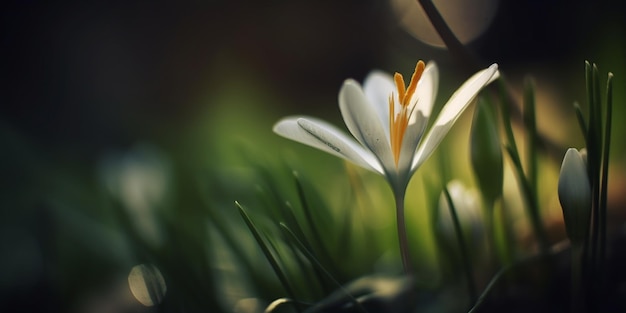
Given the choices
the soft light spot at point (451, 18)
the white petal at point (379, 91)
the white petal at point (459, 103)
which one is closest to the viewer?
the white petal at point (459, 103)

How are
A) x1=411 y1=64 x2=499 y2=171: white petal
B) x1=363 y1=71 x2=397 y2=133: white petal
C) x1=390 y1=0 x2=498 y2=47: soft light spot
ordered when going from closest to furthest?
x1=411 y1=64 x2=499 y2=171: white petal
x1=363 y1=71 x2=397 y2=133: white petal
x1=390 y1=0 x2=498 y2=47: soft light spot

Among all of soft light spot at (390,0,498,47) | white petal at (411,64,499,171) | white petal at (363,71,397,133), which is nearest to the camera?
white petal at (411,64,499,171)

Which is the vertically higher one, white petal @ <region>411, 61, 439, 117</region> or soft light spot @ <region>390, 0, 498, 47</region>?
soft light spot @ <region>390, 0, 498, 47</region>

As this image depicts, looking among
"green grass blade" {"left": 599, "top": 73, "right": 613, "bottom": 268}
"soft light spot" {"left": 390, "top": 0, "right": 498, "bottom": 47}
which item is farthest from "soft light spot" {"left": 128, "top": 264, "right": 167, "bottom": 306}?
"soft light spot" {"left": 390, "top": 0, "right": 498, "bottom": 47}

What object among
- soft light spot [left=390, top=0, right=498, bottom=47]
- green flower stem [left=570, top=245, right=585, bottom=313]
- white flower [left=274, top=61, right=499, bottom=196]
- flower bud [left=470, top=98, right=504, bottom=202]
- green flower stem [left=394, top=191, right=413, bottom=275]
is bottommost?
green flower stem [left=570, top=245, right=585, bottom=313]

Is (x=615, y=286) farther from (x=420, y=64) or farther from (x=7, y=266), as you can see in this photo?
(x=7, y=266)

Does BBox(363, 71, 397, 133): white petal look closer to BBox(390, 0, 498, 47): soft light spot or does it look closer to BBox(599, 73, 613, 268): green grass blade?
BBox(599, 73, 613, 268): green grass blade

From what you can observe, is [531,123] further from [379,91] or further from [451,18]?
[451,18]

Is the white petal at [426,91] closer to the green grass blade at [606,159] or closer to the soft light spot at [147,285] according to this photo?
the green grass blade at [606,159]

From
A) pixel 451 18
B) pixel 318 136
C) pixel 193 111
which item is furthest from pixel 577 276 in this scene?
pixel 451 18

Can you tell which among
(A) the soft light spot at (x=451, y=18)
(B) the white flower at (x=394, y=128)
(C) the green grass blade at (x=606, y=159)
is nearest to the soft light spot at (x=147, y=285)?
(B) the white flower at (x=394, y=128)
